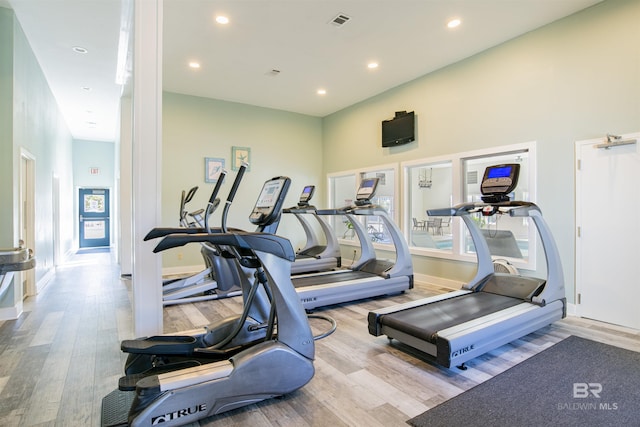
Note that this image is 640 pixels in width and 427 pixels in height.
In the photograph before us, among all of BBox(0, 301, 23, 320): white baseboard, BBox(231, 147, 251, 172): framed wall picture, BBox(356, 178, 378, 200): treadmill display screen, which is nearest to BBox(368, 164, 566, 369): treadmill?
BBox(356, 178, 378, 200): treadmill display screen

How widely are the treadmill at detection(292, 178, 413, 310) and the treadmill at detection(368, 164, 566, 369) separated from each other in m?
1.03

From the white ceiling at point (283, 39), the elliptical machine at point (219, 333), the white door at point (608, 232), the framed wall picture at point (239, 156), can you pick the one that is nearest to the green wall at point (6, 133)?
the white ceiling at point (283, 39)

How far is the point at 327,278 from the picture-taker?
4.66m

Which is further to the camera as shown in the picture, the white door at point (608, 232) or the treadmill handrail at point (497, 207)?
the white door at point (608, 232)

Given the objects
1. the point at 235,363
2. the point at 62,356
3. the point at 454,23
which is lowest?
the point at 62,356

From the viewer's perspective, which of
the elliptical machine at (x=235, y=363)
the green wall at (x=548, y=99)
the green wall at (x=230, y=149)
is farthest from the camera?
the green wall at (x=230, y=149)

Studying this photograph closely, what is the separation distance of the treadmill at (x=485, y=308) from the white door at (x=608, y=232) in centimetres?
58

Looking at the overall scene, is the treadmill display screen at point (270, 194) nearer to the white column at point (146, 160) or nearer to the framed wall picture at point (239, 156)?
the white column at point (146, 160)

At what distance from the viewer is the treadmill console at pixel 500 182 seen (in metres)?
3.22

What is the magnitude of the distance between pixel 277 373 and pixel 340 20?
12.6 ft

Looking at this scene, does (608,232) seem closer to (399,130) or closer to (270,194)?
(399,130)

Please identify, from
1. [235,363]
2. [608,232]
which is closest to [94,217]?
[235,363]

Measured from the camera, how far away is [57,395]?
7.09ft

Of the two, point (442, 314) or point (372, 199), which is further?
point (372, 199)
